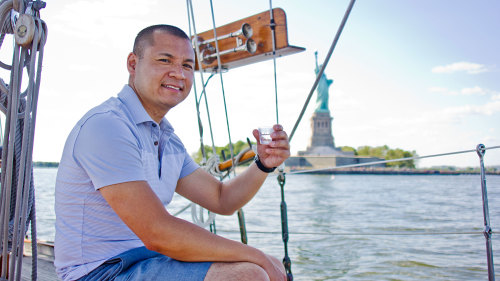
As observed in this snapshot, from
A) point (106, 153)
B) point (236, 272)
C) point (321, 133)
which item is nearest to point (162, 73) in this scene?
point (106, 153)

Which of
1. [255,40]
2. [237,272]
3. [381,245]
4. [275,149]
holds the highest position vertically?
[255,40]

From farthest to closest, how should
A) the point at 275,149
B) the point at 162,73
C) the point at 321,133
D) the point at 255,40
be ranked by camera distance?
the point at 321,133
the point at 255,40
the point at 275,149
the point at 162,73

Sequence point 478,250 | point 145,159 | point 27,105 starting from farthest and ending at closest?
1. point 478,250
2. point 27,105
3. point 145,159

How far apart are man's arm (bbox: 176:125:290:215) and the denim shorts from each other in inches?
17.5

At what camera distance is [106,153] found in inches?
38.0

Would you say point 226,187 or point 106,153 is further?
point 226,187

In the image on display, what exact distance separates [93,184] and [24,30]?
53 centimetres

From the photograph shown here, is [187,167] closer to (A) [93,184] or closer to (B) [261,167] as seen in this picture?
(B) [261,167]

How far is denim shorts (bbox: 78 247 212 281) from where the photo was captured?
3.15 ft

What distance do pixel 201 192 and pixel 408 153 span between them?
206 ft

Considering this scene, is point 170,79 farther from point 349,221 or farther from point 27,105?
point 349,221

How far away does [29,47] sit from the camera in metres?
1.27

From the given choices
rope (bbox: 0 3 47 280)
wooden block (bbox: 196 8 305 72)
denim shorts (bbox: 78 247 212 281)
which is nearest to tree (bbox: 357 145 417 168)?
wooden block (bbox: 196 8 305 72)

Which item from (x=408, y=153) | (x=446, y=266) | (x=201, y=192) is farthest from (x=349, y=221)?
(x=408, y=153)
